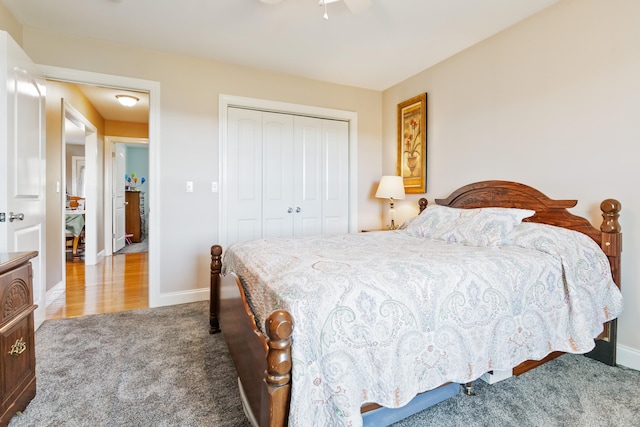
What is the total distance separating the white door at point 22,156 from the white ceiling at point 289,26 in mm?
571

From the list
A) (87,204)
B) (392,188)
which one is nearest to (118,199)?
(87,204)

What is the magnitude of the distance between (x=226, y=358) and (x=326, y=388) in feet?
4.04

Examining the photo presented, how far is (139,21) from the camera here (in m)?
2.47

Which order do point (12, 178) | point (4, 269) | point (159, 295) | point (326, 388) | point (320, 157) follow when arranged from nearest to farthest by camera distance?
point (326, 388) < point (4, 269) < point (12, 178) < point (159, 295) < point (320, 157)

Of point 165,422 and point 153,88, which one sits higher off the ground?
point 153,88

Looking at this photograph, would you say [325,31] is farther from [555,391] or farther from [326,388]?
[555,391]

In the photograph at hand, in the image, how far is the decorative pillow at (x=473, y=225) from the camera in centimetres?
206

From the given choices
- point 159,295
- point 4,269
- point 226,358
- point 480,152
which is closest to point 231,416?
point 226,358

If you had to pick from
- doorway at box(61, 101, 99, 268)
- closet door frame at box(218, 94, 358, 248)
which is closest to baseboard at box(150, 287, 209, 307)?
closet door frame at box(218, 94, 358, 248)

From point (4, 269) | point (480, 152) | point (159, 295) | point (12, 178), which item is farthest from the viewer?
point (159, 295)

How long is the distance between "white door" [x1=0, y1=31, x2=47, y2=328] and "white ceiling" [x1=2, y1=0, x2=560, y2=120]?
571 millimetres

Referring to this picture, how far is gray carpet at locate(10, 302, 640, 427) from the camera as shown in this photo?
144 centimetres

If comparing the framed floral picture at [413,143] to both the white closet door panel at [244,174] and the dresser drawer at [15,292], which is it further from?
the dresser drawer at [15,292]

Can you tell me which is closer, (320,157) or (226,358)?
(226,358)
